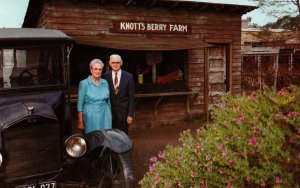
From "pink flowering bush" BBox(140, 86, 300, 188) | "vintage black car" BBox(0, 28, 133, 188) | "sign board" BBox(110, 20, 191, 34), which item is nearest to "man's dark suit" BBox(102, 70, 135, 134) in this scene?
"vintage black car" BBox(0, 28, 133, 188)

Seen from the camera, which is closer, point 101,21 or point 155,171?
point 155,171

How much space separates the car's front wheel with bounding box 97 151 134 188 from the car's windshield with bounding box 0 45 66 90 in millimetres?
1230

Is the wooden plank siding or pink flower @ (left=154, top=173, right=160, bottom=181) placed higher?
the wooden plank siding

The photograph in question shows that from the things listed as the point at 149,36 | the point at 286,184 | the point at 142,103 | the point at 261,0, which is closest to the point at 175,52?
the point at 149,36

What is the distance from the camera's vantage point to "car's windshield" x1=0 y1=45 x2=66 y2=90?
448cm

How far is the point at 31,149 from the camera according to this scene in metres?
3.90

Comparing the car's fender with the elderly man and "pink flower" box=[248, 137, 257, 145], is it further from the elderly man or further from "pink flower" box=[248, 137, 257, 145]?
"pink flower" box=[248, 137, 257, 145]

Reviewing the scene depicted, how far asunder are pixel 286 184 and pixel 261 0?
72.6ft

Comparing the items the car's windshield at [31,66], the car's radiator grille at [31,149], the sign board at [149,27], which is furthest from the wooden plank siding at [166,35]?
the car's radiator grille at [31,149]

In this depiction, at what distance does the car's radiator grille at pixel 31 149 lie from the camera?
382cm

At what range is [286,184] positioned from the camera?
220 centimetres

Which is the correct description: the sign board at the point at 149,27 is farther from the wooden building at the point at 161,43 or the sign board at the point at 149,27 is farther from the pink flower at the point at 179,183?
the pink flower at the point at 179,183

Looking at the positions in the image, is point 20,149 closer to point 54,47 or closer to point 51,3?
point 54,47

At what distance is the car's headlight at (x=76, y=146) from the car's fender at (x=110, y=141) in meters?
0.30
